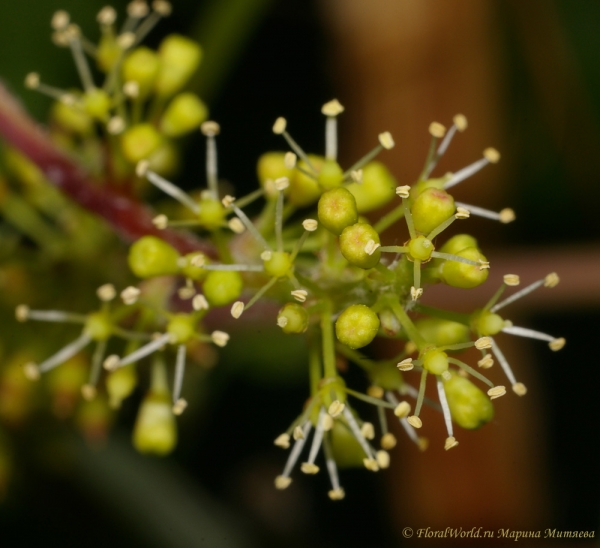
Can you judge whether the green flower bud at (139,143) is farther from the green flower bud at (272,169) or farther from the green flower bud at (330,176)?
the green flower bud at (330,176)

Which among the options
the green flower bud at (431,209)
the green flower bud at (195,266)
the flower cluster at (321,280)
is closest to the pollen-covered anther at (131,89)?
the flower cluster at (321,280)

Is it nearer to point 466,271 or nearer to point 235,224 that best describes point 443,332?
point 466,271

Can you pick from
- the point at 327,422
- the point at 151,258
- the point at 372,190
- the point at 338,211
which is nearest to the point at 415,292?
the point at 338,211

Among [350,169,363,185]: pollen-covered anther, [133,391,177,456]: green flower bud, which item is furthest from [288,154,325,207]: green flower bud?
[133,391,177,456]: green flower bud

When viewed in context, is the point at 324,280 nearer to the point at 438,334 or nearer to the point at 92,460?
the point at 438,334

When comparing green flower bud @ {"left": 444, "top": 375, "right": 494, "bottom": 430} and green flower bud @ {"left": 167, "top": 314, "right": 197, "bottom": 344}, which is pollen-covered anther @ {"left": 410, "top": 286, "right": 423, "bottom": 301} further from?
green flower bud @ {"left": 167, "top": 314, "right": 197, "bottom": 344}
